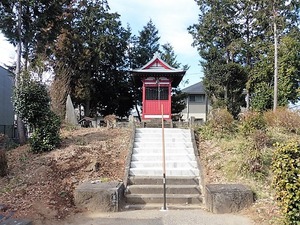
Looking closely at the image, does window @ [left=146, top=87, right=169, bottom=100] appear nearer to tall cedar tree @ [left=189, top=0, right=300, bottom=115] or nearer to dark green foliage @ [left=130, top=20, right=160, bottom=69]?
tall cedar tree @ [left=189, top=0, right=300, bottom=115]

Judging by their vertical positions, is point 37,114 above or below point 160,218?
above

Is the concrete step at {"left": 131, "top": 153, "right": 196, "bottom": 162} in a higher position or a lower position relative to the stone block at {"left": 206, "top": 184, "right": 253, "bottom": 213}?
higher

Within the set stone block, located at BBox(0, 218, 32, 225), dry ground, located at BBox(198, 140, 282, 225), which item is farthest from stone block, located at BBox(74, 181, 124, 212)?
dry ground, located at BBox(198, 140, 282, 225)

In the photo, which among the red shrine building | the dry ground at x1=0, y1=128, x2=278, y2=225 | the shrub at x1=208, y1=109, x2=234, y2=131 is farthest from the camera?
the red shrine building

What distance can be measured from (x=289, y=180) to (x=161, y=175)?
11.6 ft

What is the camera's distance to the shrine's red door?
46.4ft

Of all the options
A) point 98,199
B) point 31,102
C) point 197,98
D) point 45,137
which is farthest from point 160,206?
point 197,98

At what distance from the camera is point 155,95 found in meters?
14.2

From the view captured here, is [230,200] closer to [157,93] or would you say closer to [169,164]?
[169,164]

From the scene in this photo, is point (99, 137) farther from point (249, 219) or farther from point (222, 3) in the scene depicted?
point (222, 3)

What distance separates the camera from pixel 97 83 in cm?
2469

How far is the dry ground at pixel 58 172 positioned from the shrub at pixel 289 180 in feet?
12.2

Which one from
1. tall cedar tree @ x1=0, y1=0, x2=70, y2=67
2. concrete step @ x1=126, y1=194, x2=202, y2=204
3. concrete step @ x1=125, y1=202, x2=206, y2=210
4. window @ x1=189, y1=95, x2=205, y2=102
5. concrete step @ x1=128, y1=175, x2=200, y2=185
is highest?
tall cedar tree @ x1=0, y1=0, x2=70, y2=67

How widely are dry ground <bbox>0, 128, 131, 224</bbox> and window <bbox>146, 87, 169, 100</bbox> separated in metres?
4.71
